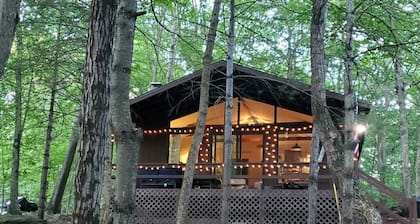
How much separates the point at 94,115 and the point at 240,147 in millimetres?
9500

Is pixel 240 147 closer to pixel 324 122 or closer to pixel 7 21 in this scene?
pixel 324 122

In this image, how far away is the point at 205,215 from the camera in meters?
9.50

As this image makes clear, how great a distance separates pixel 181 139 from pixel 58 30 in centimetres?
463

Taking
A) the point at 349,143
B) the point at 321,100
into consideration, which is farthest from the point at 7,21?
the point at 349,143

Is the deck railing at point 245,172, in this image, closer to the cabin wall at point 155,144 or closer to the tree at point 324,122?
the cabin wall at point 155,144

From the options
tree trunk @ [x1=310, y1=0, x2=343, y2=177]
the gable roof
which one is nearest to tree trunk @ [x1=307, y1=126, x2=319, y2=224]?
the gable roof

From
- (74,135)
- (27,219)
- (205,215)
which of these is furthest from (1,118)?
(205,215)

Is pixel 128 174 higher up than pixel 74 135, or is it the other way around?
pixel 74 135

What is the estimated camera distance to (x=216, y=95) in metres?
12.0

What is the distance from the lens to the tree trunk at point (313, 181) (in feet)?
26.1

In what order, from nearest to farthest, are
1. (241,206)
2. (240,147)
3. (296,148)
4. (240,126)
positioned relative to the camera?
(241,206)
(296,148)
(240,126)
(240,147)

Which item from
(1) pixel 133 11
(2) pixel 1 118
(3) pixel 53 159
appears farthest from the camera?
(3) pixel 53 159

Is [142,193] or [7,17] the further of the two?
[142,193]

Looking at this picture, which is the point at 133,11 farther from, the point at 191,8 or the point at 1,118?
the point at 1,118
